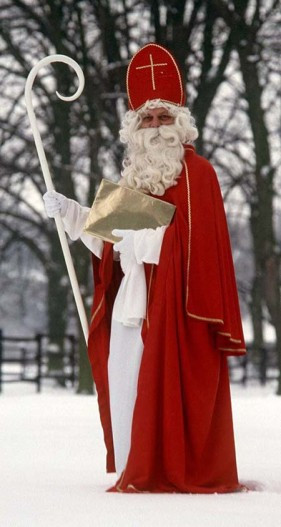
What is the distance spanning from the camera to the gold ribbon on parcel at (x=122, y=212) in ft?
25.6

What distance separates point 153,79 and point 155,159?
0.46 m

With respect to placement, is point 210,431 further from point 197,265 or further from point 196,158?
point 196,158

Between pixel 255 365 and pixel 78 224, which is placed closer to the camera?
pixel 78 224

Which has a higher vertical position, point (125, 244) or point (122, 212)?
point (122, 212)

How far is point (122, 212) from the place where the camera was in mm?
7891

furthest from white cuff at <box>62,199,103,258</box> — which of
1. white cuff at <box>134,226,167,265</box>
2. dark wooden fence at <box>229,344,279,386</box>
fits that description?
dark wooden fence at <box>229,344,279,386</box>

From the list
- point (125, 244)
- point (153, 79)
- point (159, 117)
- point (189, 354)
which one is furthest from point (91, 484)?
point (153, 79)

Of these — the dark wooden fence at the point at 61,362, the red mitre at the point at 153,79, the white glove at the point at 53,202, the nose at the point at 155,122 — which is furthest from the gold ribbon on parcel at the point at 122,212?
the dark wooden fence at the point at 61,362

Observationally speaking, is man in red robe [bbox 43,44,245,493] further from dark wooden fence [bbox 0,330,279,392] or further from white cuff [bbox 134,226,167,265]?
dark wooden fence [bbox 0,330,279,392]

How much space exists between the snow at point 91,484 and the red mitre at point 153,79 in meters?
2.09

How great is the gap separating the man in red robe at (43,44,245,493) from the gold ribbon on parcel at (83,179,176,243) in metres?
0.06

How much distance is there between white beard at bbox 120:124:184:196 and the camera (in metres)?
7.91

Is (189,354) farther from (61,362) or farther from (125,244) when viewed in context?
(61,362)

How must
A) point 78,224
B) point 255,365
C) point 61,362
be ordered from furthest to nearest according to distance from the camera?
point 255,365 → point 61,362 → point 78,224
